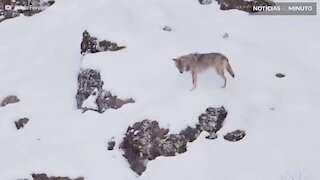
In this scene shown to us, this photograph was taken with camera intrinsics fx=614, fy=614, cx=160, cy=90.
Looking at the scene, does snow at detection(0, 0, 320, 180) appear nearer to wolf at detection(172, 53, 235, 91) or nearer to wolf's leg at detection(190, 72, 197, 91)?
wolf's leg at detection(190, 72, 197, 91)

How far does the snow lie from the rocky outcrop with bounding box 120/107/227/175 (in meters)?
0.17

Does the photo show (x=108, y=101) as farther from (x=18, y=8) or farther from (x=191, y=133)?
(x=18, y=8)

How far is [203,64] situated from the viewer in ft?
Answer: 44.9

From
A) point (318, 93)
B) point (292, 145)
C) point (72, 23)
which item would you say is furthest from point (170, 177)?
point (72, 23)

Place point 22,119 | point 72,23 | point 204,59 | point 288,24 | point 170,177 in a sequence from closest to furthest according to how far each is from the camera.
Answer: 1. point 170,177
2. point 204,59
3. point 22,119
4. point 288,24
5. point 72,23

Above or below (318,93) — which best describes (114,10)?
above

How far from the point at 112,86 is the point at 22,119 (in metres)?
2.38

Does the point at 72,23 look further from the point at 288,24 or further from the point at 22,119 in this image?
the point at 288,24

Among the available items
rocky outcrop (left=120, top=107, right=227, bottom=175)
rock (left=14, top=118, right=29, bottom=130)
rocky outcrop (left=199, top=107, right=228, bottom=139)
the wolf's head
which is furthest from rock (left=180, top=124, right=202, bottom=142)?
rock (left=14, top=118, right=29, bottom=130)

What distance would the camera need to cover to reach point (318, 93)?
549 inches

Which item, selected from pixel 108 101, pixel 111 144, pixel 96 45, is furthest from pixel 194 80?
pixel 96 45

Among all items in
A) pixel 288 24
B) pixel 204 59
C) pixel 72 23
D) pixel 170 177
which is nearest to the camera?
pixel 170 177

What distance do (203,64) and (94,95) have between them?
9.29 feet

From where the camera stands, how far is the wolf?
1367cm
